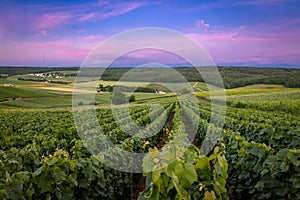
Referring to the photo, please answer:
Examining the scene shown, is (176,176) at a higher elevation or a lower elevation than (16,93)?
higher

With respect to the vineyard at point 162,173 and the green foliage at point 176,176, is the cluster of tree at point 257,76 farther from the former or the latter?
the green foliage at point 176,176

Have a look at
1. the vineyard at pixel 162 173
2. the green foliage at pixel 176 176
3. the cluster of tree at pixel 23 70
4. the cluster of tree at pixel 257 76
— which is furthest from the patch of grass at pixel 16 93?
the cluster of tree at pixel 257 76

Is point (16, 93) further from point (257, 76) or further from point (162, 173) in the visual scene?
point (257, 76)

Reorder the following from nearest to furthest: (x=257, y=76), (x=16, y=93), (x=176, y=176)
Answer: (x=176, y=176) → (x=16, y=93) → (x=257, y=76)

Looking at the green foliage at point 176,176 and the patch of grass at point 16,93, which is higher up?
the green foliage at point 176,176

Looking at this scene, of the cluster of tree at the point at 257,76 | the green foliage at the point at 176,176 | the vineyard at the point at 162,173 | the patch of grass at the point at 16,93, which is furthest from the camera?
the cluster of tree at the point at 257,76

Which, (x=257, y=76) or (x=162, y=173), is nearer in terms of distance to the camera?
(x=162, y=173)

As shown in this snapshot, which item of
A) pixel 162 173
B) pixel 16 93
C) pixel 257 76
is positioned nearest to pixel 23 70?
pixel 16 93

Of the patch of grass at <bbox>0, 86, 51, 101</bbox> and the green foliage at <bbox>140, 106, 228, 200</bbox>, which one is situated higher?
the green foliage at <bbox>140, 106, 228, 200</bbox>

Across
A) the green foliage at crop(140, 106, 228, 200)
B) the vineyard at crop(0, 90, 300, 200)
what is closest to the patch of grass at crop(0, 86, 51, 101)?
the vineyard at crop(0, 90, 300, 200)

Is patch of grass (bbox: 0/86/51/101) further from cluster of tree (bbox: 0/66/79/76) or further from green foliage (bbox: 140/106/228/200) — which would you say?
green foliage (bbox: 140/106/228/200)

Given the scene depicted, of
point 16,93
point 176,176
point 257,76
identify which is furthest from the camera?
point 257,76

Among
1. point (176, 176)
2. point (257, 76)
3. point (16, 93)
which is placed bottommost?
point (16, 93)

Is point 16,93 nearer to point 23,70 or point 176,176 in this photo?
point 23,70
